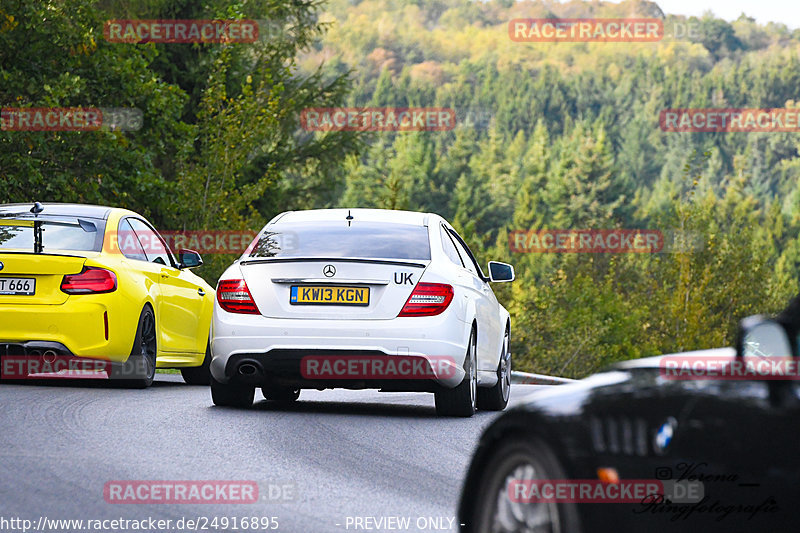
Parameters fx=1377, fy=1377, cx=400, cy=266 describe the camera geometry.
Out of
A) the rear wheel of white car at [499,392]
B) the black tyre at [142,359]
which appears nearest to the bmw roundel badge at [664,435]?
the rear wheel of white car at [499,392]

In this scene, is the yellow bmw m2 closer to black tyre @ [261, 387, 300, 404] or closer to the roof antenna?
the roof antenna

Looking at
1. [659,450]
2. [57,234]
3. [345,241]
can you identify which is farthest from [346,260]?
[659,450]

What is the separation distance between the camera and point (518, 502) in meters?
4.39

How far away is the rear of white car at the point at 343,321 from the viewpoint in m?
10.3

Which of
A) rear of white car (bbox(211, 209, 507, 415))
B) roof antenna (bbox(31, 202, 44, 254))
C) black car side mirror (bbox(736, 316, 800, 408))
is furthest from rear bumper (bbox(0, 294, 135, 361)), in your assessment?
black car side mirror (bbox(736, 316, 800, 408))

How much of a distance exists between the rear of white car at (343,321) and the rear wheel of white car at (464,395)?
7cm

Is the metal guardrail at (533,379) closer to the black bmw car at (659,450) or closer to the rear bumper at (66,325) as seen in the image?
the rear bumper at (66,325)

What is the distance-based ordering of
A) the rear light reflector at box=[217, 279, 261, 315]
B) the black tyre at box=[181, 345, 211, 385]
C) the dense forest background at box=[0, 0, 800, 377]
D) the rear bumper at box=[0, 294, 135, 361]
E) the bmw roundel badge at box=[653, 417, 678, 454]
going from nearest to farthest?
1. the bmw roundel badge at box=[653, 417, 678, 454]
2. the rear light reflector at box=[217, 279, 261, 315]
3. the rear bumper at box=[0, 294, 135, 361]
4. the black tyre at box=[181, 345, 211, 385]
5. the dense forest background at box=[0, 0, 800, 377]

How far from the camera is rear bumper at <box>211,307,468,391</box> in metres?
10.2

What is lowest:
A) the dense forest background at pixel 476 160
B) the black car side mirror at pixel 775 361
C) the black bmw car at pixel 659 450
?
the dense forest background at pixel 476 160

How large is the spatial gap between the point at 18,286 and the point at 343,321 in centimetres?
362

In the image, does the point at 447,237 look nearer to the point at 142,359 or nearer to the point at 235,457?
the point at 142,359

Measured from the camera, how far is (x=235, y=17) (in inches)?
1216

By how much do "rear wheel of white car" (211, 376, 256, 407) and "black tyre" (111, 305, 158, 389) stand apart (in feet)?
5.43
